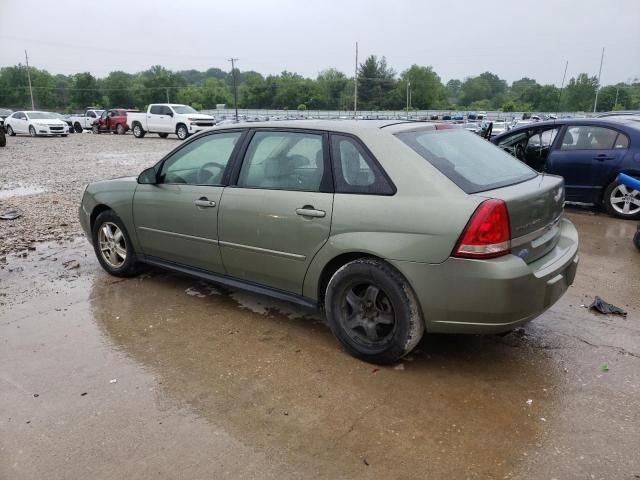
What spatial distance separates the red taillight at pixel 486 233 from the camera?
9.71ft

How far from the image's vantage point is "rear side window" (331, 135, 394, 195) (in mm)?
3354

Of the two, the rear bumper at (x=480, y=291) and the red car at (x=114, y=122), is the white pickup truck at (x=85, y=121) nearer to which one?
the red car at (x=114, y=122)

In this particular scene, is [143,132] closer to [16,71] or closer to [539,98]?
[539,98]

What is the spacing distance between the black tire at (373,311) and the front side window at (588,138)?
6.14 metres

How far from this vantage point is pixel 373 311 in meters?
3.44

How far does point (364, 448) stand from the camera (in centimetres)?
265

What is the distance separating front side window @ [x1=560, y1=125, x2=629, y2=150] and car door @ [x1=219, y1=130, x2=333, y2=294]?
5.94m

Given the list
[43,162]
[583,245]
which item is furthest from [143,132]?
[583,245]

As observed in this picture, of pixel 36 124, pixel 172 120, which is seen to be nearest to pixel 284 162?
pixel 172 120

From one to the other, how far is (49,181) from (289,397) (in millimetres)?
11133

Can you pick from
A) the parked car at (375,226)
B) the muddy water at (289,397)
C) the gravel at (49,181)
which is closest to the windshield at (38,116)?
the gravel at (49,181)

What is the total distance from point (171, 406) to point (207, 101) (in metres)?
125

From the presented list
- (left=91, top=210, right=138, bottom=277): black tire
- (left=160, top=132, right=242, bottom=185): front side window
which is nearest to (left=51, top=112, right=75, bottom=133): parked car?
(left=91, top=210, right=138, bottom=277): black tire

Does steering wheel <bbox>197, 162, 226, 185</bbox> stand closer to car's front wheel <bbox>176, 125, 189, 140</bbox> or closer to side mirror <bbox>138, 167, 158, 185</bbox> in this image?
side mirror <bbox>138, 167, 158, 185</bbox>
